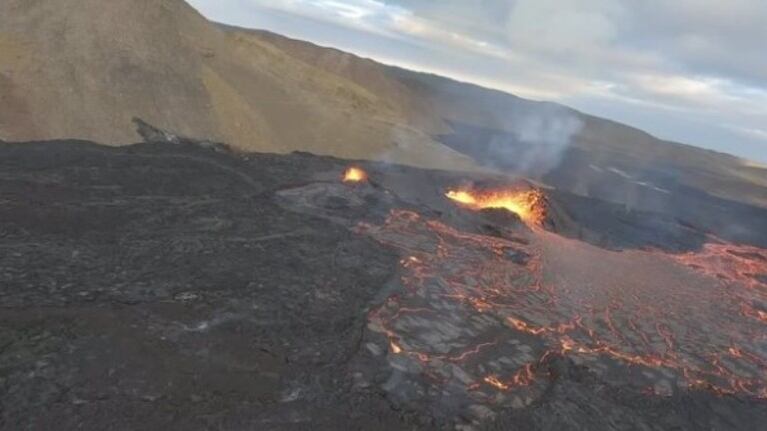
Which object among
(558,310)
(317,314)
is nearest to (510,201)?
(558,310)

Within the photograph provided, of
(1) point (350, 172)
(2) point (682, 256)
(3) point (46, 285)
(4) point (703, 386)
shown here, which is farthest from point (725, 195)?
(3) point (46, 285)

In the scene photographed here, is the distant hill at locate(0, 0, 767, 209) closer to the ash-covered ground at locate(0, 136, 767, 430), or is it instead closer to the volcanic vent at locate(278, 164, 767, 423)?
the ash-covered ground at locate(0, 136, 767, 430)

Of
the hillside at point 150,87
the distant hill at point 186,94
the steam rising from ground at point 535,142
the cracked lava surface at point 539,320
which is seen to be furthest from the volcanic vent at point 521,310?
the steam rising from ground at point 535,142

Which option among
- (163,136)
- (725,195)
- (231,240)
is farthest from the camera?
(725,195)

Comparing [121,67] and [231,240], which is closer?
[231,240]

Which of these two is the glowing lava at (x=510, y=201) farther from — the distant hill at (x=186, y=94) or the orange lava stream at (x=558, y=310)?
the distant hill at (x=186, y=94)

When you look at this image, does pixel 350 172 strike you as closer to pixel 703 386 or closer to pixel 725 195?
pixel 703 386
